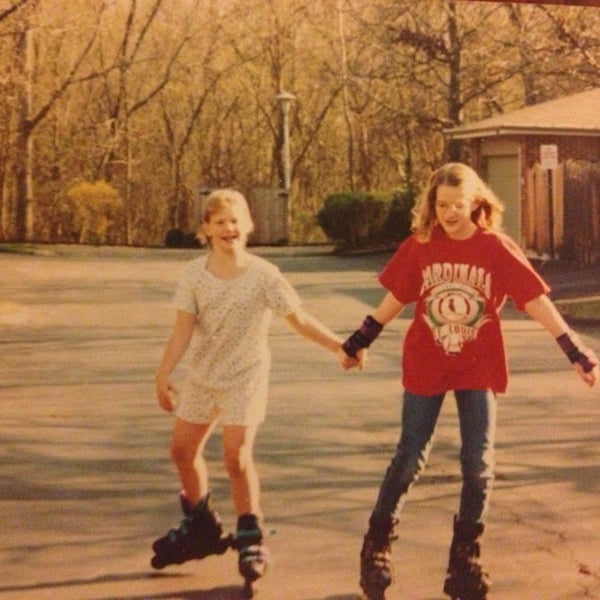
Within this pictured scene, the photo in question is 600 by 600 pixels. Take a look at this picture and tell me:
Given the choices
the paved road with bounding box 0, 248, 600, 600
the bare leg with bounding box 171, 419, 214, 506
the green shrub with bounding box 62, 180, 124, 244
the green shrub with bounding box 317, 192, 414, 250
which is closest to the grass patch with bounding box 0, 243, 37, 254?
the green shrub with bounding box 317, 192, 414, 250

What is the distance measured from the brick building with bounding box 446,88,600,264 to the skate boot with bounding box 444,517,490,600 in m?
22.3

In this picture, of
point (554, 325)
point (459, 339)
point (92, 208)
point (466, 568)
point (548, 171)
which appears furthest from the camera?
point (92, 208)

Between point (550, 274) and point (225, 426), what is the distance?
22116mm

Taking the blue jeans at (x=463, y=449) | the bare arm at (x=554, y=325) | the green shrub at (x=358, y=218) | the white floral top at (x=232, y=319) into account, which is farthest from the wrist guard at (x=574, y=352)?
the green shrub at (x=358, y=218)

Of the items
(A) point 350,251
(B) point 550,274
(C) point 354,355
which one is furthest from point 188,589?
(A) point 350,251

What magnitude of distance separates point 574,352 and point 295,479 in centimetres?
276

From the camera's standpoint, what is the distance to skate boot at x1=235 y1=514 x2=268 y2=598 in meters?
5.60

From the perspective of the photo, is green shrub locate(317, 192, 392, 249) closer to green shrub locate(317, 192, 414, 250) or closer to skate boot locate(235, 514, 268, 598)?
green shrub locate(317, 192, 414, 250)

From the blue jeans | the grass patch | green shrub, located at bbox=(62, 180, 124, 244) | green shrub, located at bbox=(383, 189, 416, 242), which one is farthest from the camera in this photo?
green shrub, located at bbox=(62, 180, 124, 244)

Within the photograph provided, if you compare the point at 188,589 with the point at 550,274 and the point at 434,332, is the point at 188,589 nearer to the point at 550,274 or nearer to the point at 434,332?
the point at 434,332

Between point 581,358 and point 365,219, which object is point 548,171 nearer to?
point 365,219

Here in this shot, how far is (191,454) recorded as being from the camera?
591 centimetres

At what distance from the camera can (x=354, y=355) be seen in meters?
5.92

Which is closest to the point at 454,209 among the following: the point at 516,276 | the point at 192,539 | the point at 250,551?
the point at 516,276
